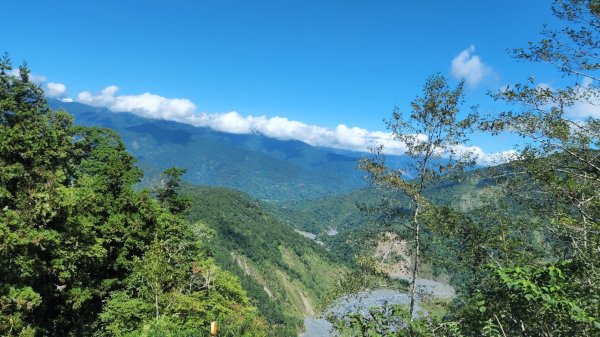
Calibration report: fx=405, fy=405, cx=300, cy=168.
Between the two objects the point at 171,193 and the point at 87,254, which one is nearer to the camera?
the point at 87,254

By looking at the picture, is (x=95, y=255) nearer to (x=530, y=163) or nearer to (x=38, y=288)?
(x=38, y=288)

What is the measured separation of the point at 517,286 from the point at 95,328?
4032 centimetres

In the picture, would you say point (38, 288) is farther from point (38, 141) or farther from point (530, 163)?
point (530, 163)

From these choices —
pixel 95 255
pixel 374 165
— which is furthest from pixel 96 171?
pixel 374 165

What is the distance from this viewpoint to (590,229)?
14250 mm

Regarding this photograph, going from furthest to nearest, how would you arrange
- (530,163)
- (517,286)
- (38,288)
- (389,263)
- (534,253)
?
(38,288)
(389,263)
(534,253)
(530,163)
(517,286)

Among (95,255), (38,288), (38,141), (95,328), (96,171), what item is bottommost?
(95,328)

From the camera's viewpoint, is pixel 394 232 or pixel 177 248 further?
pixel 177 248

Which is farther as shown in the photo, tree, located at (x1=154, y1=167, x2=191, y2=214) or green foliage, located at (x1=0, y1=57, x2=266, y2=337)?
tree, located at (x1=154, y1=167, x2=191, y2=214)

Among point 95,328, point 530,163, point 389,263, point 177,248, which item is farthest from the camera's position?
point 177,248

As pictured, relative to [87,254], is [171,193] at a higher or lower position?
higher

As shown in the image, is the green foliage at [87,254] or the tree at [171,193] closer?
the green foliage at [87,254]

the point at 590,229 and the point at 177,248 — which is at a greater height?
the point at 590,229

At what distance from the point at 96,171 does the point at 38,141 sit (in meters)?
13.9
